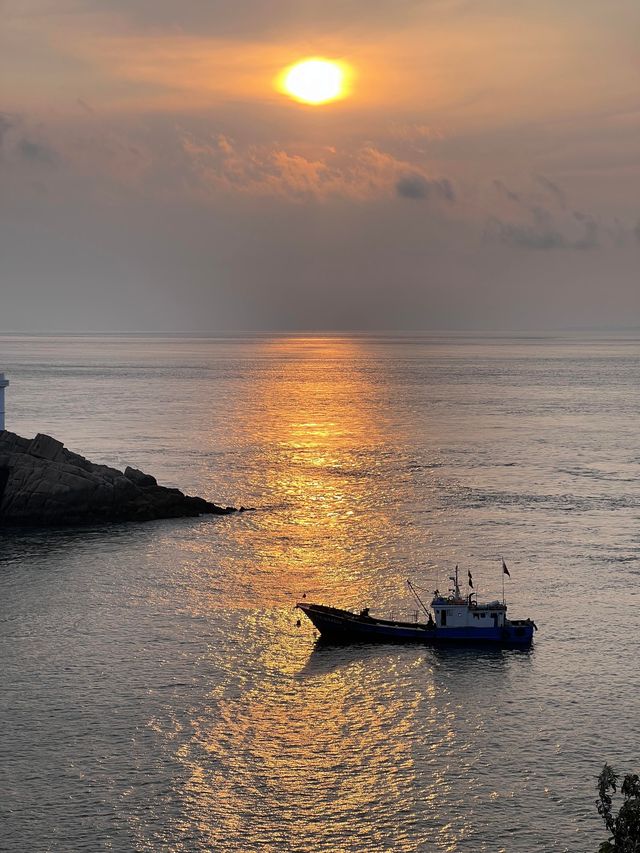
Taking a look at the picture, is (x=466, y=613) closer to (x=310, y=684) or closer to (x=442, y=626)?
(x=442, y=626)

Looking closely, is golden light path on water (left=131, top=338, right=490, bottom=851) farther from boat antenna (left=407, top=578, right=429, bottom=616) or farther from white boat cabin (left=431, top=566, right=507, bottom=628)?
white boat cabin (left=431, top=566, right=507, bottom=628)

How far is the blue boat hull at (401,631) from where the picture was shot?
2534 inches

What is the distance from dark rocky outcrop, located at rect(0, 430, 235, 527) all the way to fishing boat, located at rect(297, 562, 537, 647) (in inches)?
1395

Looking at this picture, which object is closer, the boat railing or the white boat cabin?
the white boat cabin

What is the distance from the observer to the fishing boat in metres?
64.6

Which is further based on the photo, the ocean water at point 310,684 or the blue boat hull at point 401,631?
the blue boat hull at point 401,631

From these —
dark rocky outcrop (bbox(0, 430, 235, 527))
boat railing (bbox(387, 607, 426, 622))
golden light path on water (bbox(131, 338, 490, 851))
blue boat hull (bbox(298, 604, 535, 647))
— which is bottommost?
golden light path on water (bbox(131, 338, 490, 851))

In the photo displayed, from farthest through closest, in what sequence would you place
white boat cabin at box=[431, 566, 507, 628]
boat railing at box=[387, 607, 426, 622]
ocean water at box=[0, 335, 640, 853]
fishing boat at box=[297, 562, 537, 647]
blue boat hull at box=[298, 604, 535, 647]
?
boat railing at box=[387, 607, 426, 622] < white boat cabin at box=[431, 566, 507, 628] < fishing boat at box=[297, 562, 537, 647] < blue boat hull at box=[298, 604, 535, 647] < ocean water at box=[0, 335, 640, 853]

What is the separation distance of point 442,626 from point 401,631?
2699 mm

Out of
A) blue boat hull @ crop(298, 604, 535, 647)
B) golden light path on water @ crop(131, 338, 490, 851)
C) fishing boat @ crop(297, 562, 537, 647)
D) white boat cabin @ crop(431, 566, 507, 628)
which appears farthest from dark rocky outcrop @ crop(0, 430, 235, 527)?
white boat cabin @ crop(431, 566, 507, 628)

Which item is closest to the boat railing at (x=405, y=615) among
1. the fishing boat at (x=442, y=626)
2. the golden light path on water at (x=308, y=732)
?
the fishing boat at (x=442, y=626)

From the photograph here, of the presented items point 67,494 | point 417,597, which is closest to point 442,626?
point 417,597

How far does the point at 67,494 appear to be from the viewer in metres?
95.7

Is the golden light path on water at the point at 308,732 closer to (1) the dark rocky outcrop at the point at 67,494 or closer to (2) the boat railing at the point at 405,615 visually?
(2) the boat railing at the point at 405,615
